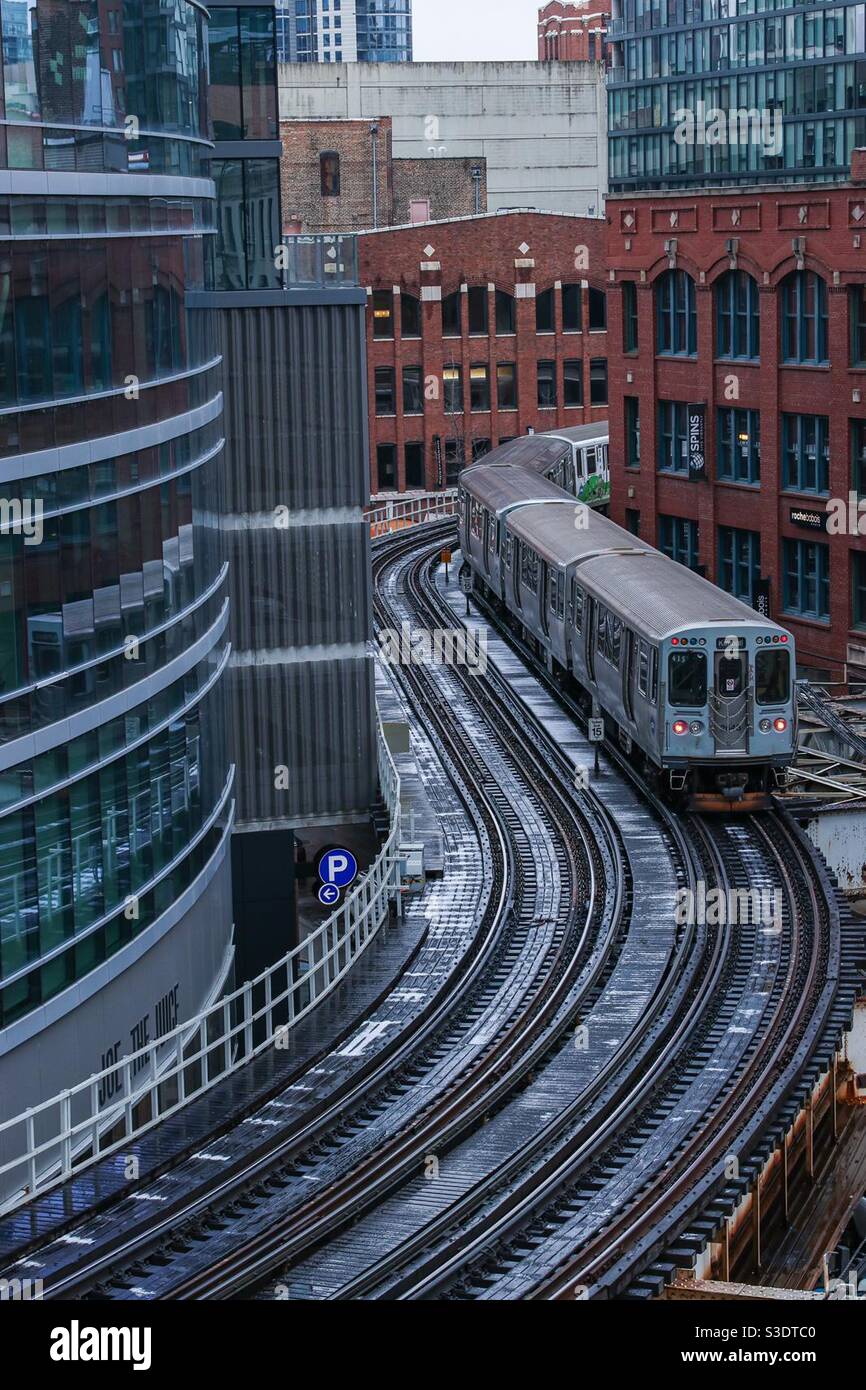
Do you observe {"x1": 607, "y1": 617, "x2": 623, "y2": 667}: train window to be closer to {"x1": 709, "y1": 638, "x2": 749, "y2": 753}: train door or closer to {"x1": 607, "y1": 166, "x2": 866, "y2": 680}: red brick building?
{"x1": 709, "y1": 638, "x2": 749, "y2": 753}: train door

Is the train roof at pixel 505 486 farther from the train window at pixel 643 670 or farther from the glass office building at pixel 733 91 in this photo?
the glass office building at pixel 733 91

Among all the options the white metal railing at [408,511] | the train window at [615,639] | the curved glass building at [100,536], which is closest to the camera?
the curved glass building at [100,536]

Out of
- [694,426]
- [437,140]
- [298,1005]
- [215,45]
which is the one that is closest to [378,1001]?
[298,1005]

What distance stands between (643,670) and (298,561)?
5.53 metres

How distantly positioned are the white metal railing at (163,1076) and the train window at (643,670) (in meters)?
5.15

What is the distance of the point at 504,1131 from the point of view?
19.5 metres

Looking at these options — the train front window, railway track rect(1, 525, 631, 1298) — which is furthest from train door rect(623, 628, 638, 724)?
railway track rect(1, 525, 631, 1298)

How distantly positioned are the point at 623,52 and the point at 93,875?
99489 mm

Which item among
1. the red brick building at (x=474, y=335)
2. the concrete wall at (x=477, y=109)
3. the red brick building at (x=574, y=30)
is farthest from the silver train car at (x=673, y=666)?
the red brick building at (x=574, y=30)

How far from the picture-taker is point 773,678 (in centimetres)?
3008

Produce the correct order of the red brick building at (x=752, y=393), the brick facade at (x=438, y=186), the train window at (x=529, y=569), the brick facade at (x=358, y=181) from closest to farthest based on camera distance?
the train window at (x=529, y=569) → the red brick building at (x=752, y=393) → the brick facade at (x=358, y=181) → the brick facade at (x=438, y=186)

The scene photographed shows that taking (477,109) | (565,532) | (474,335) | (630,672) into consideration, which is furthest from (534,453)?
(477,109)

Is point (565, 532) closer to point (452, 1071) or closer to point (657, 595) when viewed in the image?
point (657, 595)

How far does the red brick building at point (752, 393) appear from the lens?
4434cm
